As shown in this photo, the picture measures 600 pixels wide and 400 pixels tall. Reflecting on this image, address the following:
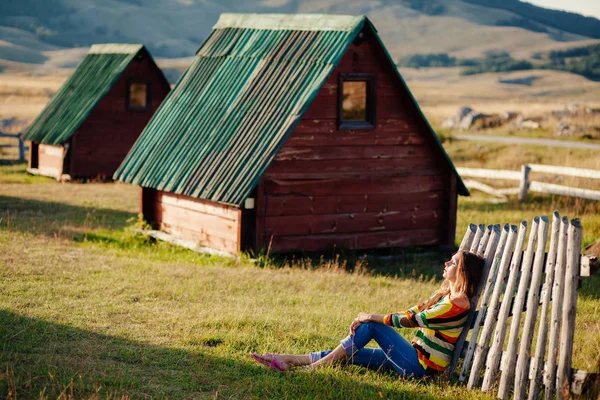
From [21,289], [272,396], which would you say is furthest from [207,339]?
[21,289]

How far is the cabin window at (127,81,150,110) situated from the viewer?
29234 mm

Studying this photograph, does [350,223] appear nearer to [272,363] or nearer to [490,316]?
[272,363]

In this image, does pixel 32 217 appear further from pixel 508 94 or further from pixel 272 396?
pixel 508 94

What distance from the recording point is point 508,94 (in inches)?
5133

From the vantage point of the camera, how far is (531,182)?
2219 centimetres

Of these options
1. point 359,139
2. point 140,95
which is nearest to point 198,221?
point 359,139

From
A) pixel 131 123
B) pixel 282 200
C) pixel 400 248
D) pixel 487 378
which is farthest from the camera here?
pixel 131 123

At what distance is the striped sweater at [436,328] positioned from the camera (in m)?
7.79

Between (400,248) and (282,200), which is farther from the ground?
(282,200)

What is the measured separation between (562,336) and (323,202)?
27.1ft

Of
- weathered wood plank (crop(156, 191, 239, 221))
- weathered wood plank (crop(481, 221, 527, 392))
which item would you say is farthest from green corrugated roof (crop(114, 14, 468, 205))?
weathered wood plank (crop(481, 221, 527, 392))

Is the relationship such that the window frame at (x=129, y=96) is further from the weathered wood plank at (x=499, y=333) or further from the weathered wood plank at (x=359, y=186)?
the weathered wood plank at (x=499, y=333)

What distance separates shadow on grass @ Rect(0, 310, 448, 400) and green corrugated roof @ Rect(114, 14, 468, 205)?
5.51 m

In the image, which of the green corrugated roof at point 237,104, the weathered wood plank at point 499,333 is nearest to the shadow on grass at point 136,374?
the weathered wood plank at point 499,333
